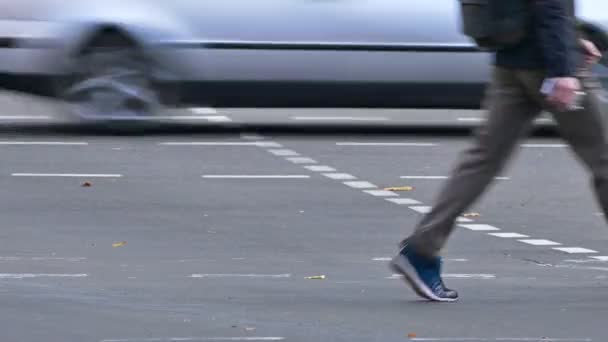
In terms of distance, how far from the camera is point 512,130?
23.6 ft

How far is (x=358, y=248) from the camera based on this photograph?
31.1 feet

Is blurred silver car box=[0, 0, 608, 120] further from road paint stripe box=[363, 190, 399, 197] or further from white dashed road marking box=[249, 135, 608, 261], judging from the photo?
road paint stripe box=[363, 190, 399, 197]

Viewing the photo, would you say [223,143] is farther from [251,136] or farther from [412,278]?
[412,278]

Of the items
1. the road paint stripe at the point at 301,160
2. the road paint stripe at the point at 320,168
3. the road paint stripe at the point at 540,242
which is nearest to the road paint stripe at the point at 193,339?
the road paint stripe at the point at 540,242

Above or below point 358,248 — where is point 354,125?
below

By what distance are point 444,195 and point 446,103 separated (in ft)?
26.8

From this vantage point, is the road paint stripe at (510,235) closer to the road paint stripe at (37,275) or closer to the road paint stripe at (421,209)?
the road paint stripe at (421,209)

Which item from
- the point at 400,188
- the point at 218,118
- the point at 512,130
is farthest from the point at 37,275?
the point at 218,118

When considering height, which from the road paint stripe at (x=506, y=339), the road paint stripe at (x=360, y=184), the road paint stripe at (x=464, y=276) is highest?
the road paint stripe at (x=506, y=339)

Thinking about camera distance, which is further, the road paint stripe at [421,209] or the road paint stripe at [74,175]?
the road paint stripe at [74,175]

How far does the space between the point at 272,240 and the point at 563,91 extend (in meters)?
3.13

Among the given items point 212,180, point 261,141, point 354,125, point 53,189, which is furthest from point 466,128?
point 53,189

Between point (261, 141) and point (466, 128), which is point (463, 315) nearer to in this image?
point (261, 141)

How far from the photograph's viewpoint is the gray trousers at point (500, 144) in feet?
23.4
